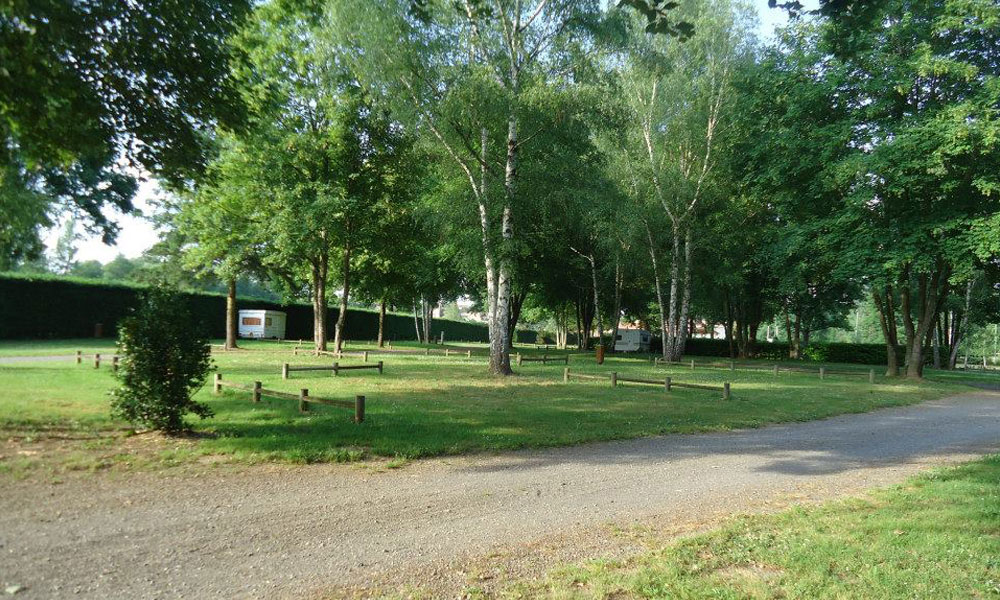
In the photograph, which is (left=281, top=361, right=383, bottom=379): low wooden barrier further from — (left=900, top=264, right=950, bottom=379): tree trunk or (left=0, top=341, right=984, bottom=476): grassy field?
(left=900, top=264, right=950, bottom=379): tree trunk

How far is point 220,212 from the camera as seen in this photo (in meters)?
24.1

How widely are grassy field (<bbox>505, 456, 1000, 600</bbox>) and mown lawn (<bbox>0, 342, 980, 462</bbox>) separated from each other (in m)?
3.97

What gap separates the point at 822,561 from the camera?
13.9ft

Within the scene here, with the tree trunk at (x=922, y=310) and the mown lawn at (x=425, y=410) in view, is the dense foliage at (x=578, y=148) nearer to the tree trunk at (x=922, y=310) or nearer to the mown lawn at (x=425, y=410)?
the tree trunk at (x=922, y=310)

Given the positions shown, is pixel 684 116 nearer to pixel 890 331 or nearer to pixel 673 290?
pixel 673 290

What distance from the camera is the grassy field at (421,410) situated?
811cm

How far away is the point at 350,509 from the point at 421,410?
5.42 metres

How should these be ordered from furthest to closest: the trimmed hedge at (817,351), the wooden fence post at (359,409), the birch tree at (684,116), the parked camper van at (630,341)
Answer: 1. the parked camper van at (630,341)
2. the trimmed hedge at (817,351)
3. the birch tree at (684,116)
4. the wooden fence post at (359,409)

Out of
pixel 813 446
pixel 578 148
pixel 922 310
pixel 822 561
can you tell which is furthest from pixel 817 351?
pixel 822 561

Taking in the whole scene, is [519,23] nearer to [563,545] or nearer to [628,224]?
[628,224]

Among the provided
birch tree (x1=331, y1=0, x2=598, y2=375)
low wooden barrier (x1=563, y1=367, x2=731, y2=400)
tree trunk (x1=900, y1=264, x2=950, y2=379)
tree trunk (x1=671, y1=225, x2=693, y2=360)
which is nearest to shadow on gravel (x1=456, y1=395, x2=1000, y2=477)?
low wooden barrier (x1=563, y1=367, x2=731, y2=400)

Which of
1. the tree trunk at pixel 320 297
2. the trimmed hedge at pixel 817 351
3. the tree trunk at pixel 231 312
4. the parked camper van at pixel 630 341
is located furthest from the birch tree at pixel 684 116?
the tree trunk at pixel 231 312

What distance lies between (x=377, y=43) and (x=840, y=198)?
61.1ft

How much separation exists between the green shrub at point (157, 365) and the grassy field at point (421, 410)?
0.54 meters
